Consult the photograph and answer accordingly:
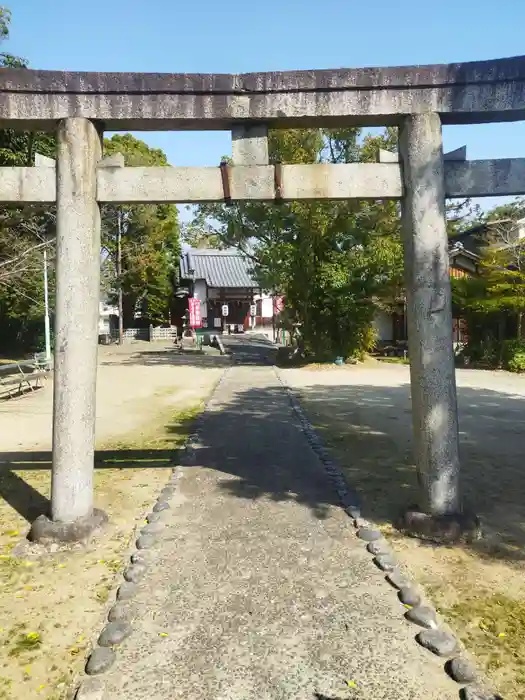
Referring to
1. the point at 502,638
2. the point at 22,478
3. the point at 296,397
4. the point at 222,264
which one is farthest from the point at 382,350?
the point at 502,638

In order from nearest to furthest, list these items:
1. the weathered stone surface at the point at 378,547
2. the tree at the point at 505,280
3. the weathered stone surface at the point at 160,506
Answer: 1. the weathered stone surface at the point at 378,547
2. the weathered stone surface at the point at 160,506
3. the tree at the point at 505,280

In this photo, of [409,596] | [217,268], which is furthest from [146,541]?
[217,268]

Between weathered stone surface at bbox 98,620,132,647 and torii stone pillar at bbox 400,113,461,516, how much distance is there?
10.0 ft

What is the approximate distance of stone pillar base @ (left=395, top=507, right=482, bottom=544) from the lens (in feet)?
16.6

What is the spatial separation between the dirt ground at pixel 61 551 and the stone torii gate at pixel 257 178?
17.4 inches

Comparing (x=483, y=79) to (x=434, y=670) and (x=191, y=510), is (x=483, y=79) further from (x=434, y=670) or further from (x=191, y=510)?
(x=191, y=510)

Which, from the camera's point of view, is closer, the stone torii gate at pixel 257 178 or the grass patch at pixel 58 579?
the grass patch at pixel 58 579

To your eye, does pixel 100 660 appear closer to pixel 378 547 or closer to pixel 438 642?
pixel 438 642

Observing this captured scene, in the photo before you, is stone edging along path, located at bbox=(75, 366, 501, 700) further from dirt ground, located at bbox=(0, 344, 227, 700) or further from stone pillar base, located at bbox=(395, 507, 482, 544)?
stone pillar base, located at bbox=(395, 507, 482, 544)

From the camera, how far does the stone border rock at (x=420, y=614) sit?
313cm

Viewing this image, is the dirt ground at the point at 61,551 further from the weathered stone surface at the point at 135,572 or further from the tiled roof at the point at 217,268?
the tiled roof at the point at 217,268

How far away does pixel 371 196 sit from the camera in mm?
5309

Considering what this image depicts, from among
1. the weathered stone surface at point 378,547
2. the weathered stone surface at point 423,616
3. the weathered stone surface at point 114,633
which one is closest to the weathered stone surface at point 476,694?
the weathered stone surface at point 423,616

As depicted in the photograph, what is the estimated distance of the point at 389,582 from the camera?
170 inches
